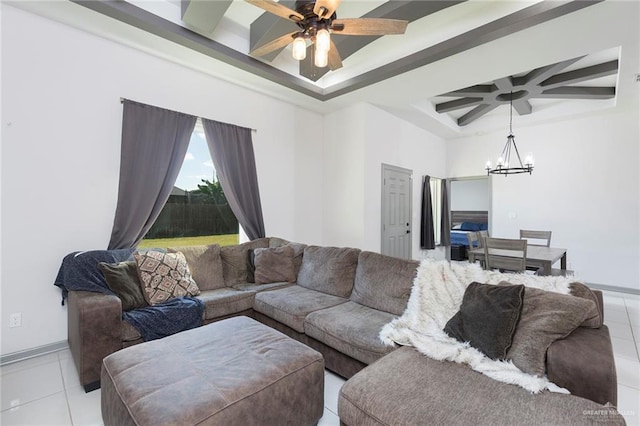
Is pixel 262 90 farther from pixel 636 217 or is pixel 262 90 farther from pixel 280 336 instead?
pixel 636 217

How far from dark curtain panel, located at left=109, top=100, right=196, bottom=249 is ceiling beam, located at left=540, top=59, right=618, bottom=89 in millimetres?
4986

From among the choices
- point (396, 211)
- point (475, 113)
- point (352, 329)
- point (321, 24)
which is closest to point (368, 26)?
point (321, 24)

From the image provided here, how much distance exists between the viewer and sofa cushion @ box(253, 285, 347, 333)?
243 centimetres

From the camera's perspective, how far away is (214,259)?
3.23 m

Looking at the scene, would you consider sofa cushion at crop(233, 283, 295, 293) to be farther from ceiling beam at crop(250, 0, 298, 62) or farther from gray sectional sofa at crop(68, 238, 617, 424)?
ceiling beam at crop(250, 0, 298, 62)

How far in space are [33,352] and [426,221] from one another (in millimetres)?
5867

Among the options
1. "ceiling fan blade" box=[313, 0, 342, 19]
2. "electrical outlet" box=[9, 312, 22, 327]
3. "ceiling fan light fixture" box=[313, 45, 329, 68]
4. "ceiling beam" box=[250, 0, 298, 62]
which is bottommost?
"electrical outlet" box=[9, 312, 22, 327]

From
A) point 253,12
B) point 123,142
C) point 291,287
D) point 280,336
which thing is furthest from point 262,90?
point 280,336

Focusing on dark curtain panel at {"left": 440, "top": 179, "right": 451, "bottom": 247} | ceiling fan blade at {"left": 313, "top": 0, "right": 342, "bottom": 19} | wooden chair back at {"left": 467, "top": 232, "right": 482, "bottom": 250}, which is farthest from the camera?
dark curtain panel at {"left": 440, "top": 179, "right": 451, "bottom": 247}

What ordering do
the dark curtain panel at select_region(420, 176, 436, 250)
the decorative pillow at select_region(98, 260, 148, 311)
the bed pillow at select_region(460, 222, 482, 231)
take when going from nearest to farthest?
the decorative pillow at select_region(98, 260, 148, 311) < the dark curtain panel at select_region(420, 176, 436, 250) < the bed pillow at select_region(460, 222, 482, 231)

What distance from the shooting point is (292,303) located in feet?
8.42

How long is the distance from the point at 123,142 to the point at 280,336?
2552mm

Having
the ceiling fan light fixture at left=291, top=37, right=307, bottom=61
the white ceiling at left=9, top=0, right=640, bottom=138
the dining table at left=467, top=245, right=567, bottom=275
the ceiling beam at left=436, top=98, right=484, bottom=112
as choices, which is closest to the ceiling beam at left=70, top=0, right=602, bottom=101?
the white ceiling at left=9, top=0, right=640, bottom=138

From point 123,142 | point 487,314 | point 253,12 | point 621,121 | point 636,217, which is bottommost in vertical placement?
point 487,314
